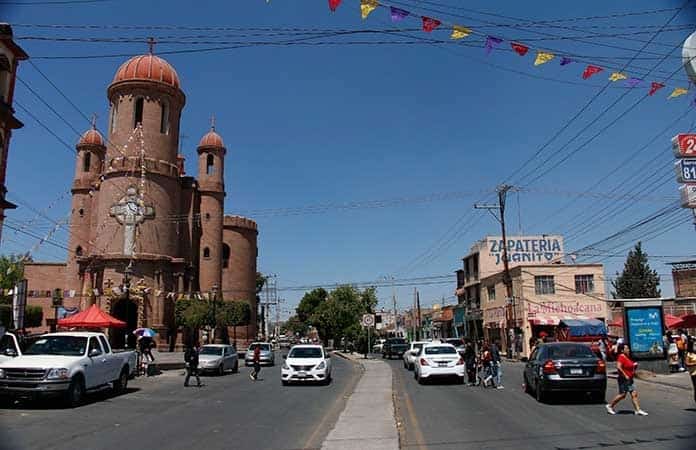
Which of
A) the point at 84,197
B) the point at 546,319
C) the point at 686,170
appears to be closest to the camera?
the point at 686,170

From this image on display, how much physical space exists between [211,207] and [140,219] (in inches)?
511

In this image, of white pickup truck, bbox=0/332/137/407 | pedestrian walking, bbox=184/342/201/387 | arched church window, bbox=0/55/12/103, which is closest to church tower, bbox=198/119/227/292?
arched church window, bbox=0/55/12/103

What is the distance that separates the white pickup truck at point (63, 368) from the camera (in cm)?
1409

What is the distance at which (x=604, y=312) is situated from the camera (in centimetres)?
4703

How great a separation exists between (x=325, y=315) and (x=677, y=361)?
41.5 meters

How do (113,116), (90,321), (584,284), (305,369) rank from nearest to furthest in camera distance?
1. (305,369)
2. (90,321)
3. (584,284)
4. (113,116)

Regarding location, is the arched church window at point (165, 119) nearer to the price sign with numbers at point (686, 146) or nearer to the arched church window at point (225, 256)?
the arched church window at point (225, 256)

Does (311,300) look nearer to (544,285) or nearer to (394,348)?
(394,348)

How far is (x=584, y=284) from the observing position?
4725 centimetres

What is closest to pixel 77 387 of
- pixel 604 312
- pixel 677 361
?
pixel 677 361

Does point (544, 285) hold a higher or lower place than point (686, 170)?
lower

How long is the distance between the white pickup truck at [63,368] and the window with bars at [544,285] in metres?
35.9

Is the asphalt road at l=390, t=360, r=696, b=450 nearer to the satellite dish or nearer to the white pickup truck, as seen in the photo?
the white pickup truck

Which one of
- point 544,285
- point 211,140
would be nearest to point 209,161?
point 211,140
